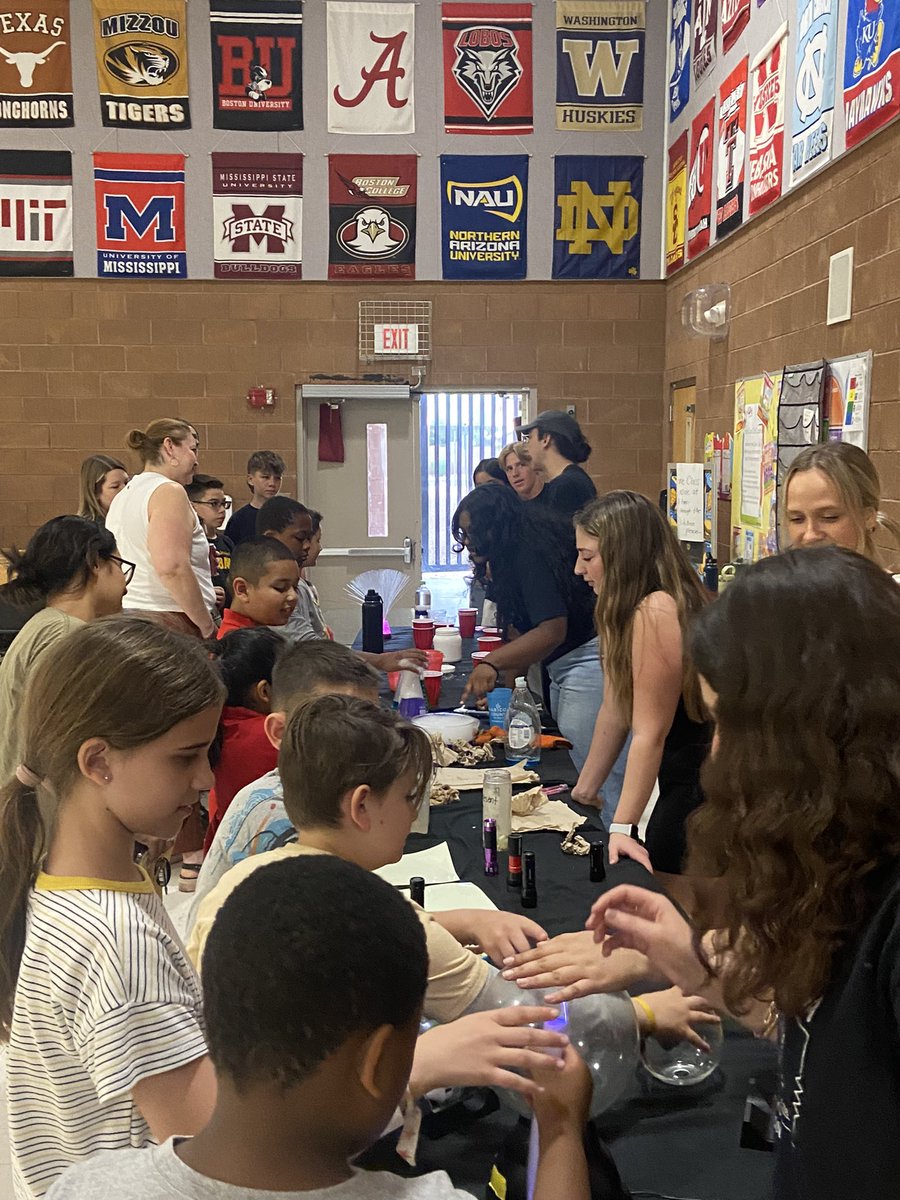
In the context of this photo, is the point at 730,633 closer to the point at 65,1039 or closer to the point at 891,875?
the point at 891,875

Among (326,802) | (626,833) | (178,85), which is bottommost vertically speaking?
(626,833)

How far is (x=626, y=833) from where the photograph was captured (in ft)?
7.77

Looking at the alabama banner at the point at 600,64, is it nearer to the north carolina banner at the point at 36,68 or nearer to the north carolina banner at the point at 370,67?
the north carolina banner at the point at 370,67

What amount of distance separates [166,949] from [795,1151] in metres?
0.71

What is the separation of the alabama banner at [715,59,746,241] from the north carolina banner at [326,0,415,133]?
2412 mm

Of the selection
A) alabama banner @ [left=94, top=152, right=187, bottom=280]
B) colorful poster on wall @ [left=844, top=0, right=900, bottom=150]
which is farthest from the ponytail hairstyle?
alabama banner @ [left=94, top=152, right=187, bottom=280]

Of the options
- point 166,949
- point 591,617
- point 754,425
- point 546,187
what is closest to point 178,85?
point 546,187

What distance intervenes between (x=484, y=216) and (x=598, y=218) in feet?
2.81

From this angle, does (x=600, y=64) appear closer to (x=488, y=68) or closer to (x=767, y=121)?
(x=488, y=68)

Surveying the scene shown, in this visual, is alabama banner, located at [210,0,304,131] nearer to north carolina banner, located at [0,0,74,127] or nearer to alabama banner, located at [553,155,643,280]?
north carolina banner, located at [0,0,74,127]

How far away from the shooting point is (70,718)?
124 centimetres

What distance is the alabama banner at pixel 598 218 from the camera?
743cm

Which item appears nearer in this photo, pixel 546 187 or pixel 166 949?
pixel 166 949

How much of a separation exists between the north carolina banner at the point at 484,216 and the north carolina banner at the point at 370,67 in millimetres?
522
